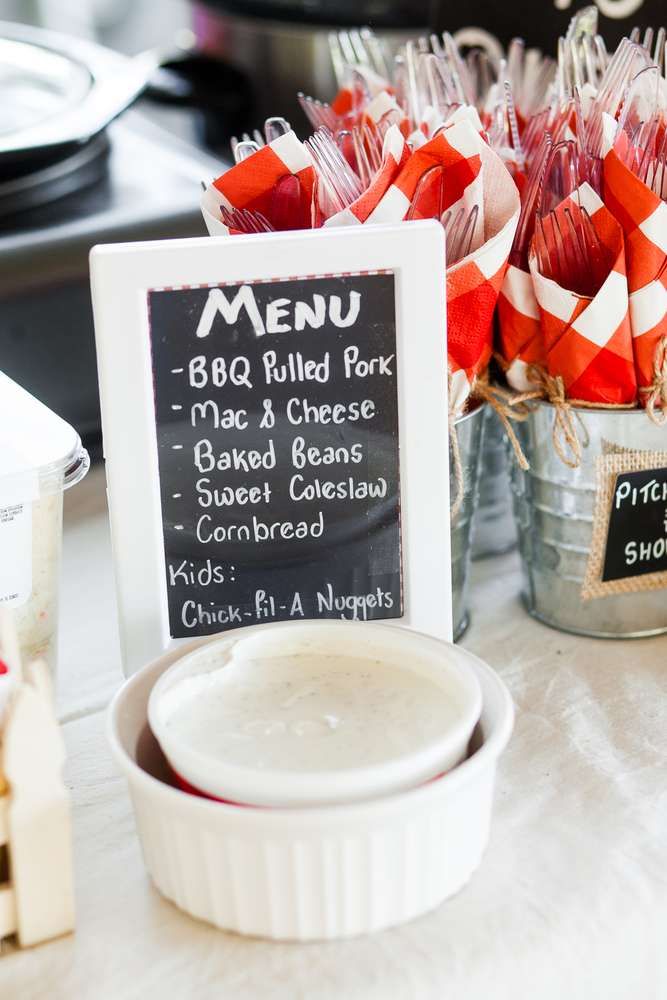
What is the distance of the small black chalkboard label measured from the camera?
0.99 m

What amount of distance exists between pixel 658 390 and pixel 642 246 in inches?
4.4

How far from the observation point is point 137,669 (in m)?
0.87

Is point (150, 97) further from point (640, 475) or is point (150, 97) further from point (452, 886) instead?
point (452, 886)

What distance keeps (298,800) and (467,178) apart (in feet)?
1.59

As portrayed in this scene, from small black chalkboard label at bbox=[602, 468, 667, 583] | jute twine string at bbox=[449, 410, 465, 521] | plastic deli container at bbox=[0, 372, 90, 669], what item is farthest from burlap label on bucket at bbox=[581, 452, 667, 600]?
plastic deli container at bbox=[0, 372, 90, 669]

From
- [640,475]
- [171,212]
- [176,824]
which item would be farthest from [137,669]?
[171,212]

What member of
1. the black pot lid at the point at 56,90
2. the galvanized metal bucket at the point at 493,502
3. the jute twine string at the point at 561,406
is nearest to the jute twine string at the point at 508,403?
the jute twine string at the point at 561,406

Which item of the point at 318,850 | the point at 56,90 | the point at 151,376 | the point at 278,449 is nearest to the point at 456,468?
the point at 278,449

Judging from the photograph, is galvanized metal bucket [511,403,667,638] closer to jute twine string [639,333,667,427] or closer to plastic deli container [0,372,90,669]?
jute twine string [639,333,667,427]

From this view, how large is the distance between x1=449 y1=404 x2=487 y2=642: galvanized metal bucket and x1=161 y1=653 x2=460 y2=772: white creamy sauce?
23 cm

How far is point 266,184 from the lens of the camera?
0.91m

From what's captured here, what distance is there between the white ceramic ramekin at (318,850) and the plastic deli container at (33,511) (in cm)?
15

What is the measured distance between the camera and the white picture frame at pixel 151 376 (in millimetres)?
806

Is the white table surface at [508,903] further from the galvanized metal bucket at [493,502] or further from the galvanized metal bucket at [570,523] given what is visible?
the galvanized metal bucket at [493,502]
